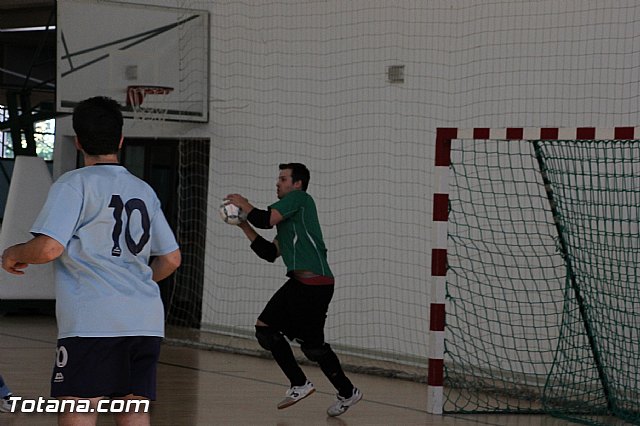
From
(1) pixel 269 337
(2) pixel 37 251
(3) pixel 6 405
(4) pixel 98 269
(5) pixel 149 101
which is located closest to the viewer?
(2) pixel 37 251

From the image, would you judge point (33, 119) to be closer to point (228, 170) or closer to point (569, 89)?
point (228, 170)

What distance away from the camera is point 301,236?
24.6 feet

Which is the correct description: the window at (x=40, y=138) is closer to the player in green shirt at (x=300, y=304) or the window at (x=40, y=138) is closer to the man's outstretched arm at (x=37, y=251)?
the player in green shirt at (x=300, y=304)

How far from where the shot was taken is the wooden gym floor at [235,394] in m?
7.23

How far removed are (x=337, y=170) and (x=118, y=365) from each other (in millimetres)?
7803

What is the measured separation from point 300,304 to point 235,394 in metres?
1.37

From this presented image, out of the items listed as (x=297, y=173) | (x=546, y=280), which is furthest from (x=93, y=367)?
(x=546, y=280)

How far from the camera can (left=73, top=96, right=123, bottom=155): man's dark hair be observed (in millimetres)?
3719

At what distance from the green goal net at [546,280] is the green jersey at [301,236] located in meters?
1.32

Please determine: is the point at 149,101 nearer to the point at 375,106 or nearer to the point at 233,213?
the point at 375,106

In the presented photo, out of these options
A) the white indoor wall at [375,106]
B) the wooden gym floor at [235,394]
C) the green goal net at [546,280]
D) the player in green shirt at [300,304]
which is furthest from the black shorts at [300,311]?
the white indoor wall at [375,106]

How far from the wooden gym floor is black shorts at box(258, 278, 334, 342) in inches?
23.2

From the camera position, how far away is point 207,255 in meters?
13.2

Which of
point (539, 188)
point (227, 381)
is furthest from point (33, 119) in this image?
point (539, 188)
